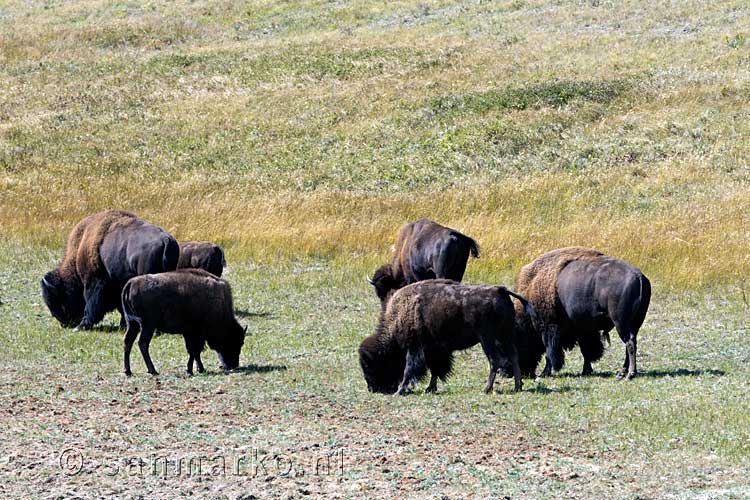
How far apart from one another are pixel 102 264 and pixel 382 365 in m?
6.18

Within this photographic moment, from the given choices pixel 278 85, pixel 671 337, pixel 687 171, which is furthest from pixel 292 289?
pixel 278 85

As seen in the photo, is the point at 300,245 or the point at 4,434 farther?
the point at 300,245

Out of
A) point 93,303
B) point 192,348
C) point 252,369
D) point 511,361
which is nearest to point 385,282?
point 93,303

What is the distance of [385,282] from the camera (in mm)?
17125

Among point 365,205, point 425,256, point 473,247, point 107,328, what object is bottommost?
point 365,205

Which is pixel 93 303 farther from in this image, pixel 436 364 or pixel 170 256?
pixel 436 364

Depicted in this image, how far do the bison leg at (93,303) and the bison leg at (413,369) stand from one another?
6345 millimetres

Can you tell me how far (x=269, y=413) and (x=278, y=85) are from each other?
103ft

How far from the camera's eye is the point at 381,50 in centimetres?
4325

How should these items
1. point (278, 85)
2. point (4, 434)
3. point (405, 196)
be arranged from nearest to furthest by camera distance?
point (4, 434) → point (405, 196) → point (278, 85)

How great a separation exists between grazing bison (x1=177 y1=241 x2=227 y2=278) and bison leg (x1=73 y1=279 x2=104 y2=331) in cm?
167

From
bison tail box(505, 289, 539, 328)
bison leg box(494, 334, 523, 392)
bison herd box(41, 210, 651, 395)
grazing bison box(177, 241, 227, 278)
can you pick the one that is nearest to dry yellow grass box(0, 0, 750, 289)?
grazing bison box(177, 241, 227, 278)

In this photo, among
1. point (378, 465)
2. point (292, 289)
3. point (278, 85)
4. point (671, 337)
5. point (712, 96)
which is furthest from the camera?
point (278, 85)

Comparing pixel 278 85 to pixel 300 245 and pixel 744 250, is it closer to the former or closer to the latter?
pixel 300 245
